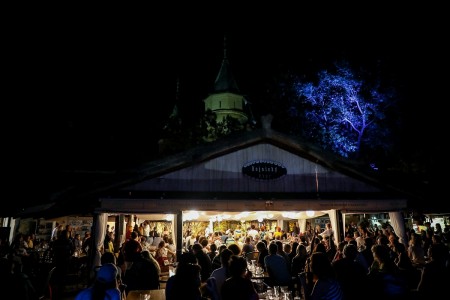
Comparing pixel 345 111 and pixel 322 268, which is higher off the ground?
pixel 345 111

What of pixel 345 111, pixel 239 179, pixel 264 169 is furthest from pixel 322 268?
pixel 345 111

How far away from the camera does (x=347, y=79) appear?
A: 2734 cm

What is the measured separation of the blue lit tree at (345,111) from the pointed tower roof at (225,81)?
58.0 ft

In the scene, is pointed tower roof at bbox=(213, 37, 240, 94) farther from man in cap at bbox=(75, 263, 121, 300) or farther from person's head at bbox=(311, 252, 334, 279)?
man in cap at bbox=(75, 263, 121, 300)

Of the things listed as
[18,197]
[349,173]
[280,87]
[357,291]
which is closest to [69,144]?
[18,197]

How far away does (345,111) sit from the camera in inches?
1115

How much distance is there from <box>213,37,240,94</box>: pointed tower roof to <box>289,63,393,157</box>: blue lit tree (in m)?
17.7

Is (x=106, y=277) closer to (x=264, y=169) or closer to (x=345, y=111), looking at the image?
(x=264, y=169)

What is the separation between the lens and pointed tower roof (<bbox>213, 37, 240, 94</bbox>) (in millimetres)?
47062

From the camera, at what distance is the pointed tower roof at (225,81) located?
47.1 meters

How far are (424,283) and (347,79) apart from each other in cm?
2383

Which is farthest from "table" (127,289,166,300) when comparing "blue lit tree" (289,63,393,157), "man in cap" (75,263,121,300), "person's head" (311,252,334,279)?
"blue lit tree" (289,63,393,157)

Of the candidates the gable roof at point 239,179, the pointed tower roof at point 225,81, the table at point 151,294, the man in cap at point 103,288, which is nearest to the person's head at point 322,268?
the man in cap at point 103,288

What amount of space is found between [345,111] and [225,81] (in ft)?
74.5
